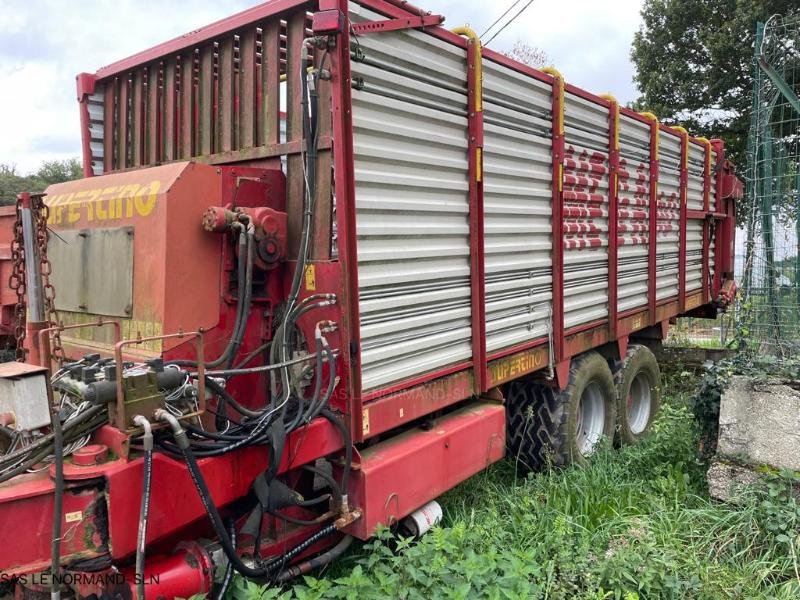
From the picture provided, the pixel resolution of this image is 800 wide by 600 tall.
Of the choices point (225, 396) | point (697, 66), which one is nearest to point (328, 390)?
point (225, 396)

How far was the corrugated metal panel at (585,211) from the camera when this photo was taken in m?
4.76

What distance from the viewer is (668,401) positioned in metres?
6.62

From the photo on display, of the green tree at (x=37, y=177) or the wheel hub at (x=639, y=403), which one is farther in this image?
the green tree at (x=37, y=177)

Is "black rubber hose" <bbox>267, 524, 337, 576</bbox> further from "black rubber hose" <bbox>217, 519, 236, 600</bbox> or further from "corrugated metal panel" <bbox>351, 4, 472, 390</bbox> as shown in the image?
"corrugated metal panel" <bbox>351, 4, 472, 390</bbox>

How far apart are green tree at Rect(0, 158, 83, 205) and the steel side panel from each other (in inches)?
987

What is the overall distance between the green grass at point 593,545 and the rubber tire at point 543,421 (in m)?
0.20

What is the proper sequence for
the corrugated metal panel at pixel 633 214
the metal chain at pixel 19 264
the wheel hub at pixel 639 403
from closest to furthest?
1. the metal chain at pixel 19 264
2. the corrugated metal panel at pixel 633 214
3. the wheel hub at pixel 639 403

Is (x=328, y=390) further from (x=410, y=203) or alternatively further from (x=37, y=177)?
(x=37, y=177)

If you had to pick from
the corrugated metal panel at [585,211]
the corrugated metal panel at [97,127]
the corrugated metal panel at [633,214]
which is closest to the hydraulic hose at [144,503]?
the corrugated metal panel at [97,127]

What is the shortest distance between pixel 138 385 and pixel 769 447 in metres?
3.63

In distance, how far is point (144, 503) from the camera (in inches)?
88.8

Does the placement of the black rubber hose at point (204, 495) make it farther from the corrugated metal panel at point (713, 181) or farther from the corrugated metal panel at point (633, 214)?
the corrugated metal panel at point (713, 181)

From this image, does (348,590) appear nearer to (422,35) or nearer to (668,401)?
(422,35)

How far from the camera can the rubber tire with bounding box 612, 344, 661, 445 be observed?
5738mm
